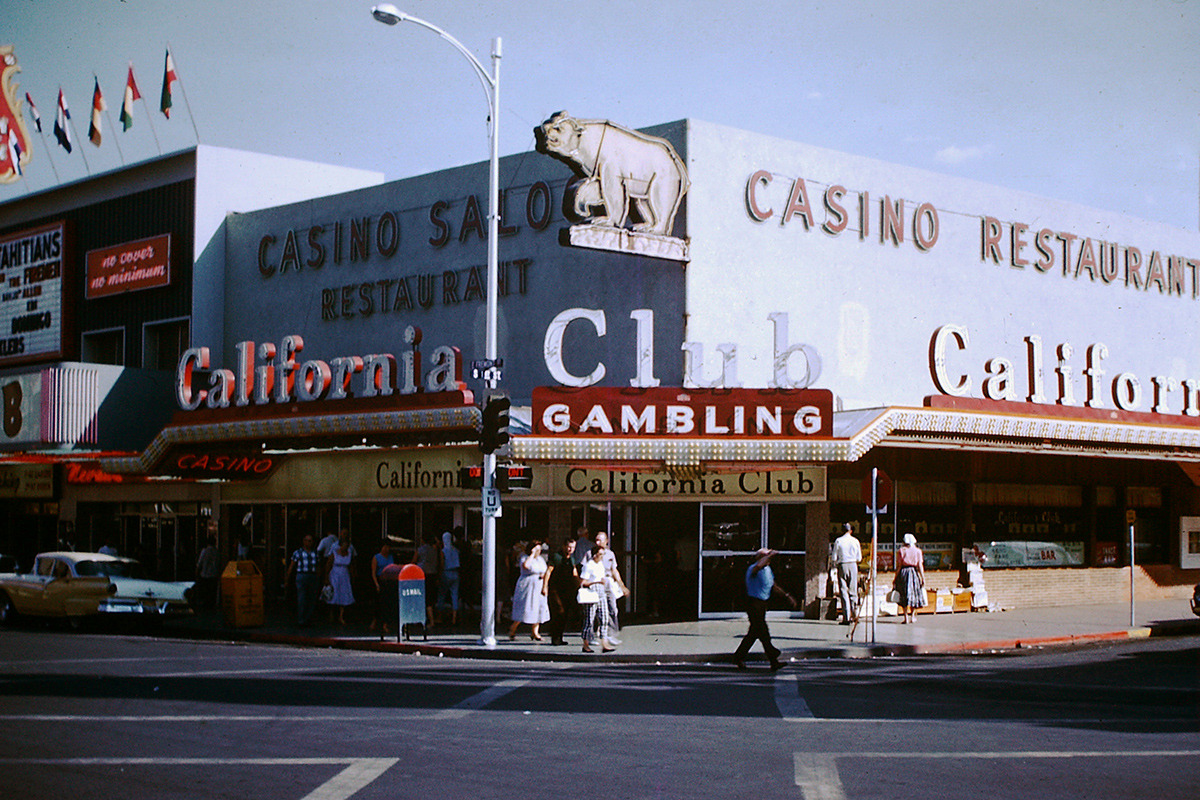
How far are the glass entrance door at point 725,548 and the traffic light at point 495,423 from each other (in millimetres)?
5968

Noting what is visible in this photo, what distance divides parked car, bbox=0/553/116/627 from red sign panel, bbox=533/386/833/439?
845 centimetres

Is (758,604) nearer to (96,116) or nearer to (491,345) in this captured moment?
(491,345)

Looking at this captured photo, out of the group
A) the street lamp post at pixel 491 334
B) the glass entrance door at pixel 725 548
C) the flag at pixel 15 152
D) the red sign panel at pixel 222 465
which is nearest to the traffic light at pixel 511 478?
the street lamp post at pixel 491 334

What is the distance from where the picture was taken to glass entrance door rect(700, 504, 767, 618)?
84.0 feet

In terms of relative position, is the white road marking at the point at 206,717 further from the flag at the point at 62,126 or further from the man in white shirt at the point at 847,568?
the flag at the point at 62,126

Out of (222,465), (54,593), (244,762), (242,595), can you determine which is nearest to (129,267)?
(222,465)

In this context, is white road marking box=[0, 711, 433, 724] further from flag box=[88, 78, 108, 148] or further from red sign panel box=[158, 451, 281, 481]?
flag box=[88, 78, 108, 148]

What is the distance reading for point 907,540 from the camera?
2489cm

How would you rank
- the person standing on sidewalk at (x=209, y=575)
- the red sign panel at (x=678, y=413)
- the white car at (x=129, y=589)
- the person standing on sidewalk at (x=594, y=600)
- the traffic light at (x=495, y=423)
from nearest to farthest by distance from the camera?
the person standing on sidewalk at (x=594, y=600) → the traffic light at (x=495, y=423) → the red sign panel at (x=678, y=413) → the white car at (x=129, y=589) → the person standing on sidewalk at (x=209, y=575)

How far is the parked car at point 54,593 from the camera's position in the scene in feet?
77.8

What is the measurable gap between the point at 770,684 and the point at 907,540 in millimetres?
9862

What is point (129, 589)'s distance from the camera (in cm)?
2383

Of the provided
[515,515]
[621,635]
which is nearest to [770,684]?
[621,635]

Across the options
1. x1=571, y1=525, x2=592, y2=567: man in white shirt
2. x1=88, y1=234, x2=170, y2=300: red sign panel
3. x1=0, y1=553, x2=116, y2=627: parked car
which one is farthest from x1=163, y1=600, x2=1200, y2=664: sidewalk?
x1=88, y1=234, x2=170, y2=300: red sign panel
